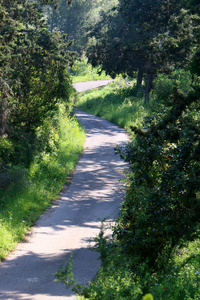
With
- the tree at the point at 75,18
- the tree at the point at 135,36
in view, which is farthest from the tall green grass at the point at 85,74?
the tree at the point at 135,36

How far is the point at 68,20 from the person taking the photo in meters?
67.9

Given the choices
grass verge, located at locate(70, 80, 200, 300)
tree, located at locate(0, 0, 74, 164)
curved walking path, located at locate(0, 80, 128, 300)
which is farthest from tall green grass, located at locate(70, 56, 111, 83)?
grass verge, located at locate(70, 80, 200, 300)

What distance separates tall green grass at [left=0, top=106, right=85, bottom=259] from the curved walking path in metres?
0.32

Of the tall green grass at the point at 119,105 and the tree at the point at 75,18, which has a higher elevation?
the tree at the point at 75,18

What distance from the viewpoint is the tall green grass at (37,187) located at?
11.1 m

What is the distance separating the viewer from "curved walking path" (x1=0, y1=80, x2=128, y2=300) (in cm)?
834

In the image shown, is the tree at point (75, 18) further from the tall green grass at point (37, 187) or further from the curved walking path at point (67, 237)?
the curved walking path at point (67, 237)

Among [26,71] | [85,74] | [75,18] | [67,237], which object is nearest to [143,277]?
[67,237]

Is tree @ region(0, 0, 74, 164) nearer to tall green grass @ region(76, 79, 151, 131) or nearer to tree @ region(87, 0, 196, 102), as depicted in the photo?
tall green grass @ region(76, 79, 151, 131)

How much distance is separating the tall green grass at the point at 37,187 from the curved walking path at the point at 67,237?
32 centimetres

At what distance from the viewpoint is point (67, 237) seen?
444 inches

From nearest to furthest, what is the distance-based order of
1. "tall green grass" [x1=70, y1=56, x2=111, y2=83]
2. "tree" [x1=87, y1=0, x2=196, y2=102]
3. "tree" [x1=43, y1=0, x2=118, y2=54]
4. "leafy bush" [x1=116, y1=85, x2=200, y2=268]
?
"leafy bush" [x1=116, y1=85, x2=200, y2=268]
"tree" [x1=87, y1=0, x2=196, y2=102]
"tall green grass" [x1=70, y1=56, x2=111, y2=83]
"tree" [x1=43, y1=0, x2=118, y2=54]

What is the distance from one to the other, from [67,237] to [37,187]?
149 inches

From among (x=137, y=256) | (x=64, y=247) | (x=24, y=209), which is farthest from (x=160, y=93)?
(x=137, y=256)
